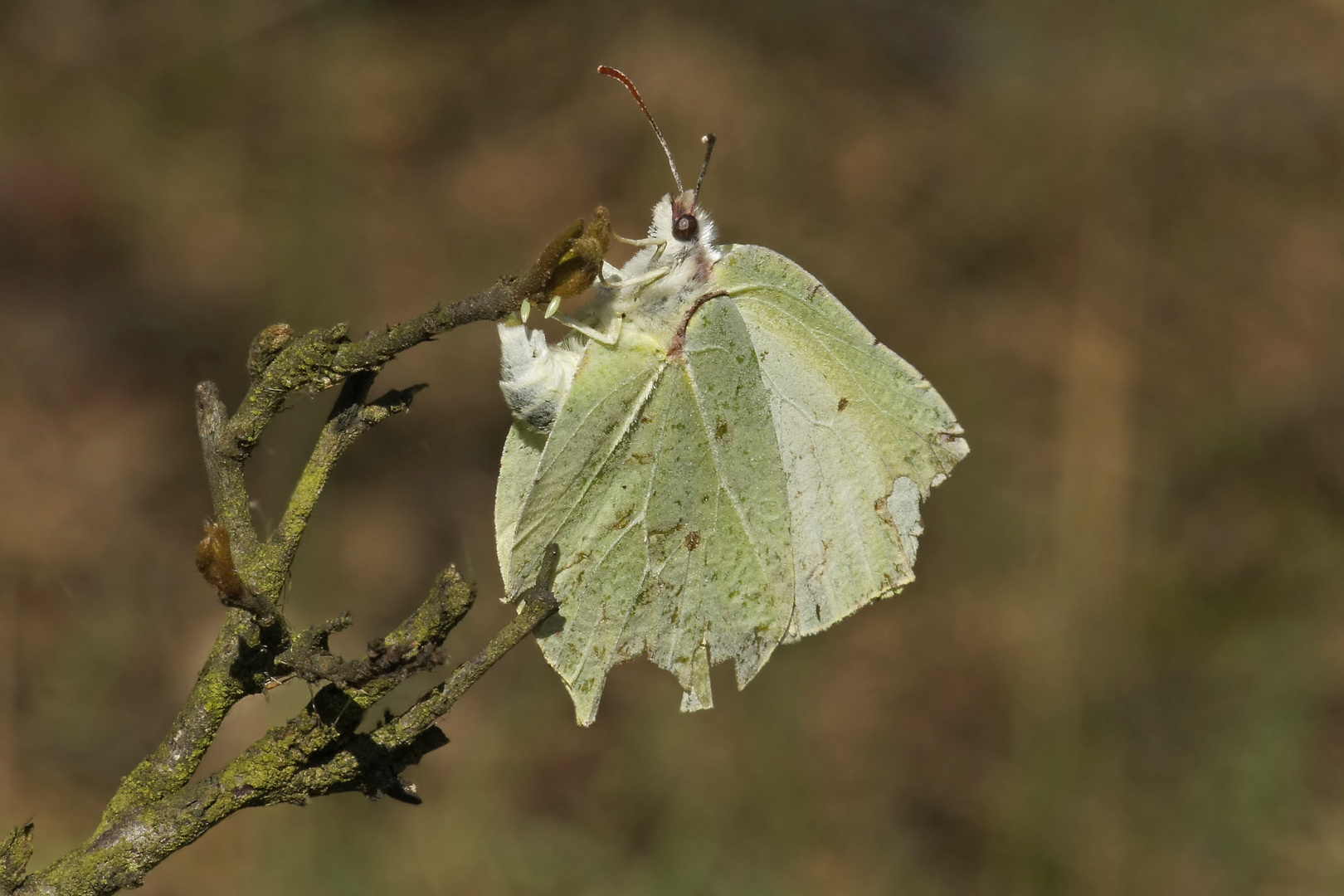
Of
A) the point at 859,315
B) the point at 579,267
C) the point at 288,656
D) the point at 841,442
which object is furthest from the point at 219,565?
the point at 859,315

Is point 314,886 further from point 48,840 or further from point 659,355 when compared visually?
point 659,355

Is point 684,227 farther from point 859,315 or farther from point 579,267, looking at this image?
point 859,315

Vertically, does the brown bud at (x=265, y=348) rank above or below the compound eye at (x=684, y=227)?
above

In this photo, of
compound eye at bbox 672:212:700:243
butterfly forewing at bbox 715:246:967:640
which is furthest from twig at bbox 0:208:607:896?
butterfly forewing at bbox 715:246:967:640

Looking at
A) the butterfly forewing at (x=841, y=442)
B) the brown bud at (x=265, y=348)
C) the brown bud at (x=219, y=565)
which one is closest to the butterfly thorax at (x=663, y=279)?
the butterfly forewing at (x=841, y=442)

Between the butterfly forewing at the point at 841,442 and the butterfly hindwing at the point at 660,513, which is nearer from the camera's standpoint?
the butterfly hindwing at the point at 660,513

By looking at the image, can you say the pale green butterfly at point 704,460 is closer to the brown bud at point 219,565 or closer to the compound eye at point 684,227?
the compound eye at point 684,227

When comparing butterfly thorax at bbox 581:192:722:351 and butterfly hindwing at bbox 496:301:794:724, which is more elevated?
butterfly thorax at bbox 581:192:722:351

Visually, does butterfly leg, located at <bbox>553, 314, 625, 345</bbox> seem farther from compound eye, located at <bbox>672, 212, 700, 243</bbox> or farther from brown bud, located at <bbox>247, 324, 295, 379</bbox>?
brown bud, located at <bbox>247, 324, 295, 379</bbox>
